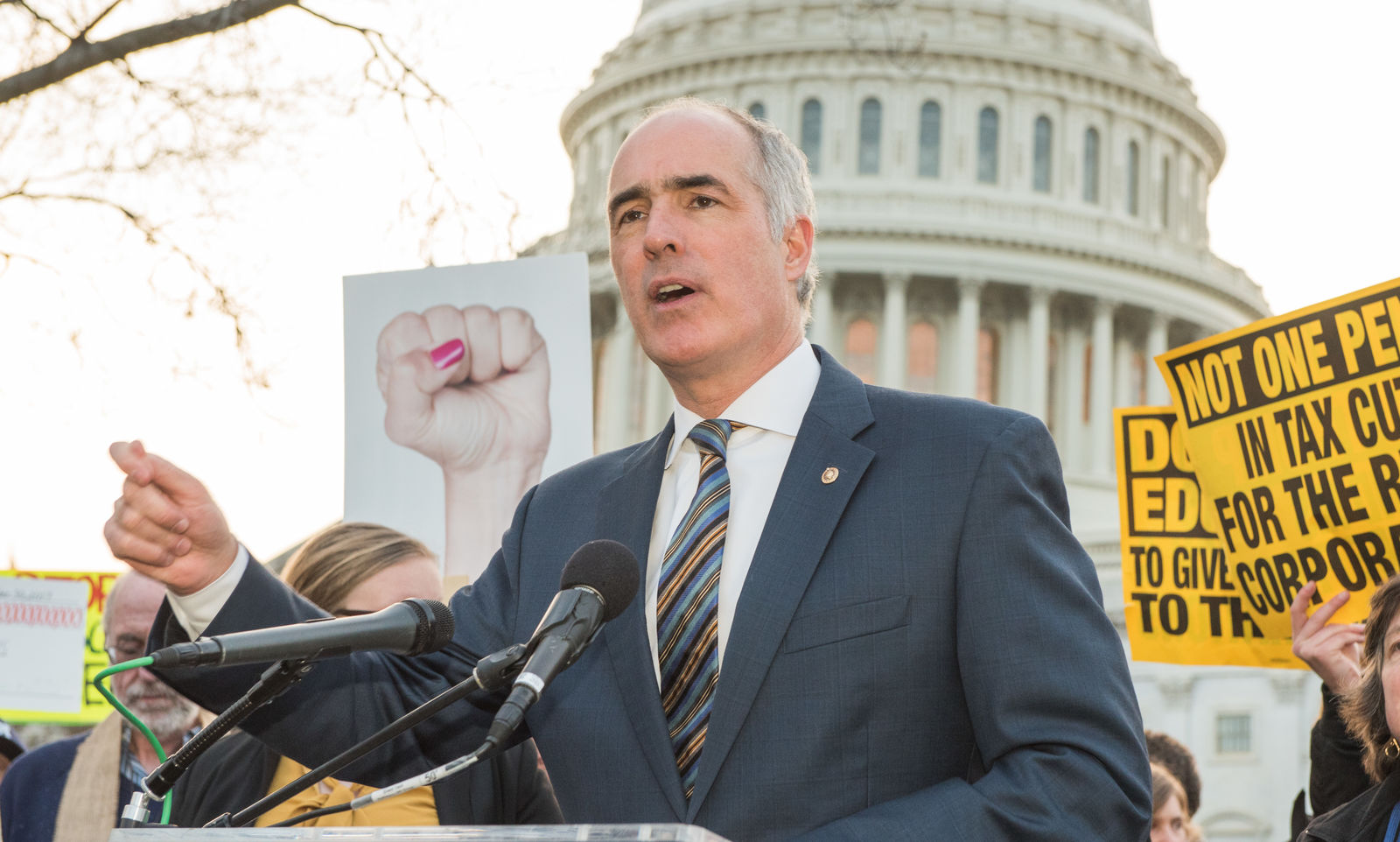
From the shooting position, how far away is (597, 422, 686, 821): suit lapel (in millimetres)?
2438

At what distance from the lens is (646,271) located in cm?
268

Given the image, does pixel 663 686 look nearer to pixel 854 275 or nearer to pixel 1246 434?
pixel 1246 434

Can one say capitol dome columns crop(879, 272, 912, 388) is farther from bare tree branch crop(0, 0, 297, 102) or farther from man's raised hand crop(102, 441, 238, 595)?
man's raised hand crop(102, 441, 238, 595)

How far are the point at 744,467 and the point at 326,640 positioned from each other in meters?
0.94

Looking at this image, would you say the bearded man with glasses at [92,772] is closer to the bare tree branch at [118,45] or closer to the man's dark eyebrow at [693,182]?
the man's dark eyebrow at [693,182]

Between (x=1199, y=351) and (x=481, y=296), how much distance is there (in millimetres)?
2530

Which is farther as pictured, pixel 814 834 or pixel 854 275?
pixel 854 275

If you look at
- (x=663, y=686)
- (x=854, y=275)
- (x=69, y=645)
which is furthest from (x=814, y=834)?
(x=854, y=275)

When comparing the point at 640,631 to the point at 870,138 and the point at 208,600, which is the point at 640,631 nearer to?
the point at 208,600

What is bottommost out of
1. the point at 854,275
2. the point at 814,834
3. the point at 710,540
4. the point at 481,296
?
the point at 814,834

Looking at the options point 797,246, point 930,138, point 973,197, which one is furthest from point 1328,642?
point 930,138

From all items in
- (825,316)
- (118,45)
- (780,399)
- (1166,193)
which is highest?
(1166,193)

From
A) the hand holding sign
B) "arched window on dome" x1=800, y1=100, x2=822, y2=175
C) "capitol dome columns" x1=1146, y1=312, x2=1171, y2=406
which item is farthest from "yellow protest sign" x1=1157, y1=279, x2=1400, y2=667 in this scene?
"capitol dome columns" x1=1146, y1=312, x2=1171, y2=406

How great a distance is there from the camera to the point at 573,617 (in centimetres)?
198
